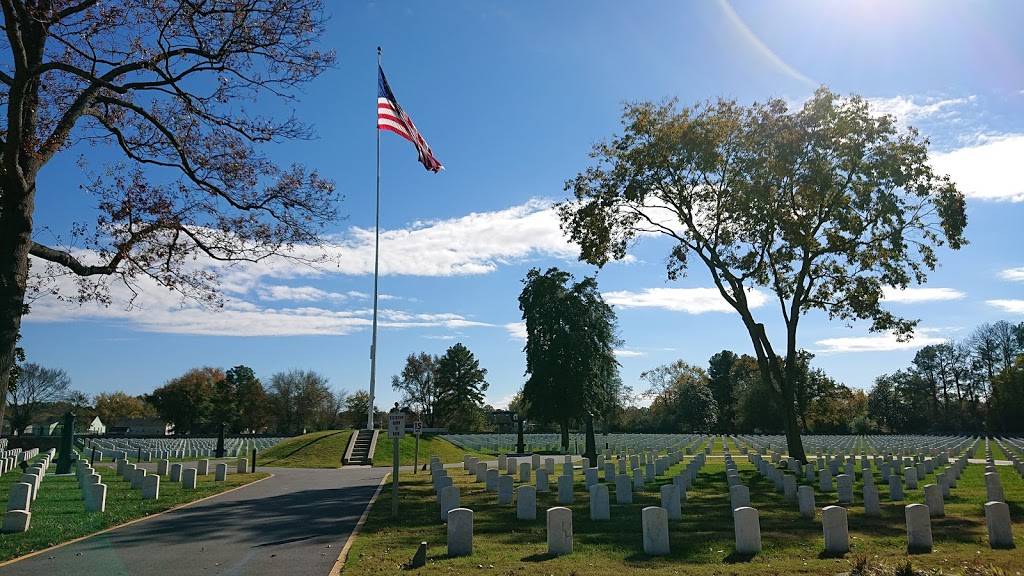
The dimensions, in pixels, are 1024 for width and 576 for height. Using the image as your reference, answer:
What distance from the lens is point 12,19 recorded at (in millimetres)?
7926

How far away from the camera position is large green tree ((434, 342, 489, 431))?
81188 mm

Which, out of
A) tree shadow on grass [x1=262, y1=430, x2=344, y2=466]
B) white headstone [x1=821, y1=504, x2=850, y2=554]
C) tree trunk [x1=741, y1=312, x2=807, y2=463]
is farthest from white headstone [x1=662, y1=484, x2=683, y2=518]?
tree shadow on grass [x1=262, y1=430, x2=344, y2=466]

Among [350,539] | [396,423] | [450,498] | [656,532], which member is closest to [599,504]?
[450,498]

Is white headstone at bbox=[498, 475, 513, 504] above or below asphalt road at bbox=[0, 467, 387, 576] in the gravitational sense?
above

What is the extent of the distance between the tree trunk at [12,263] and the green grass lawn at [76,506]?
3334mm

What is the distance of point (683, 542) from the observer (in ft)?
34.2

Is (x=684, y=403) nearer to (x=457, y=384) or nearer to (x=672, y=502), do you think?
(x=457, y=384)

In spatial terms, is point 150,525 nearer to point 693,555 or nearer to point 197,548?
point 197,548

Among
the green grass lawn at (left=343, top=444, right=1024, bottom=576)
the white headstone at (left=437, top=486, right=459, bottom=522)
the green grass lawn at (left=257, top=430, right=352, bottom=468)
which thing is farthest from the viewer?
the green grass lawn at (left=257, top=430, right=352, bottom=468)

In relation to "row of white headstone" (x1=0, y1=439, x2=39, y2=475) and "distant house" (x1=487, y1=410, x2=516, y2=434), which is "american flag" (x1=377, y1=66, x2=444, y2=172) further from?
"distant house" (x1=487, y1=410, x2=516, y2=434)

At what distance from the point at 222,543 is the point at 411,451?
26631 mm

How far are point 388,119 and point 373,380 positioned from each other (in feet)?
48.7

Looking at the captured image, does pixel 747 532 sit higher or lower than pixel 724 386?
lower

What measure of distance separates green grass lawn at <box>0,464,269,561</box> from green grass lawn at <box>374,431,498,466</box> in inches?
435
